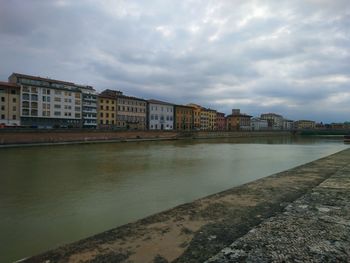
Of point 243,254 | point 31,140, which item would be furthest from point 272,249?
point 31,140

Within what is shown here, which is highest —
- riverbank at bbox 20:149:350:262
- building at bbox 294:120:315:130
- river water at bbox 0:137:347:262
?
building at bbox 294:120:315:130

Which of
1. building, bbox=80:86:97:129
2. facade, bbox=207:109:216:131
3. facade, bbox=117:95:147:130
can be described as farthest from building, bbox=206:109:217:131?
building, bbox=80:86:97:129

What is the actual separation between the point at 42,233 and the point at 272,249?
17.4 feet

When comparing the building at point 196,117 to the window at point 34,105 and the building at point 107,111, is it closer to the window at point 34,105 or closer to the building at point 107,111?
the building at point 107,111

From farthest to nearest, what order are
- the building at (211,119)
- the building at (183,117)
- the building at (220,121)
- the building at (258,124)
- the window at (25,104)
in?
the building at (258,124), the building at (220,121), the building at (211,119), the building at (183,117), the window at (25,104)

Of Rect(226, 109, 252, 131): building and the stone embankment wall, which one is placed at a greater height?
Rect(226, 109, 252, 131): building

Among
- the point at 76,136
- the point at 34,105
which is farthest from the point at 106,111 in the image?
the point at 76,136

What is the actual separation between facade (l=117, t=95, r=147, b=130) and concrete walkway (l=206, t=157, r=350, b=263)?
214 ft

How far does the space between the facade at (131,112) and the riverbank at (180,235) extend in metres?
64.1

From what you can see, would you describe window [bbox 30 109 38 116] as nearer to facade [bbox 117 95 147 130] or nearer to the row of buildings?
the row of buildings

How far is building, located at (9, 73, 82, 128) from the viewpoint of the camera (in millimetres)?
53625

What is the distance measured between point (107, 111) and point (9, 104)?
2240 cm

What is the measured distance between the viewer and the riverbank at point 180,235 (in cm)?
339

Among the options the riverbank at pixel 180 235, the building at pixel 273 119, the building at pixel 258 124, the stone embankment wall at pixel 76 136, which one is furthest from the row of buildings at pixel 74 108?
the building at pixel 273 119
